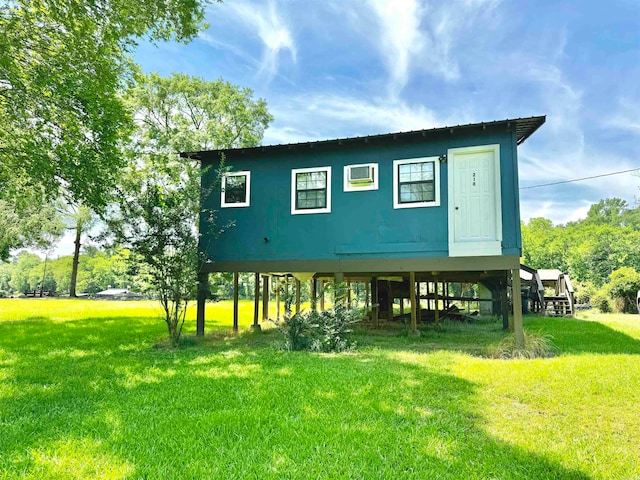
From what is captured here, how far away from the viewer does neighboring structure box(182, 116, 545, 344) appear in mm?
8141

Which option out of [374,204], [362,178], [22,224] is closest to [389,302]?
[374,204]

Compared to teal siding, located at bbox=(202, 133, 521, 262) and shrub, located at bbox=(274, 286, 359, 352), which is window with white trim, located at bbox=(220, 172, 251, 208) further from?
shrub, located at bbox=(274, 286, 359, 352)

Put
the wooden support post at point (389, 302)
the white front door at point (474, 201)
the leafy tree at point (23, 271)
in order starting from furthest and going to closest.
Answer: the leafy tree at point (23, 271), the wooden support post at point (389, 302), the white front door at point (474, 201)

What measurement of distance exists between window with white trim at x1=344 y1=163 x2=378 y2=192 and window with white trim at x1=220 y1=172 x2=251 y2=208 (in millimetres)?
2567

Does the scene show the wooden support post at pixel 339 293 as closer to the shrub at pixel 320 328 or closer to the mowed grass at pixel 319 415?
the shrub at pixel 320 328

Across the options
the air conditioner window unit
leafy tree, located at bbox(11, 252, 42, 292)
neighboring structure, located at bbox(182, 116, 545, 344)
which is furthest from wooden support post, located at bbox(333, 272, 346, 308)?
leafy tree, located at bbox(11, 252, 42, 292)

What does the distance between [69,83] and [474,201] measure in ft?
27.8

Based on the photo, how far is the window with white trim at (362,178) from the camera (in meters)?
8.98

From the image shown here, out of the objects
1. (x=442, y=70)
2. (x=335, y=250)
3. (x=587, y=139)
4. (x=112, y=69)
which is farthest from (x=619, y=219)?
(x=112, y=69)

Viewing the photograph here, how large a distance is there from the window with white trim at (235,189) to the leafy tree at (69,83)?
2431mm

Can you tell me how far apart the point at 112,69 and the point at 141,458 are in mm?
8722

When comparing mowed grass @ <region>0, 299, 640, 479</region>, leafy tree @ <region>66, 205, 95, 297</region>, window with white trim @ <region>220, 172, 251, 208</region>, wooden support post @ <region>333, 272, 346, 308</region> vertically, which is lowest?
mowed grass @ <region>0, 299, 640, 479</region>

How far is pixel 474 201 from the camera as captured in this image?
8.27 meters

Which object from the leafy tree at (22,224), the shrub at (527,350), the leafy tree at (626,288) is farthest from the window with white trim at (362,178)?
the leafy tree at (626,288)
